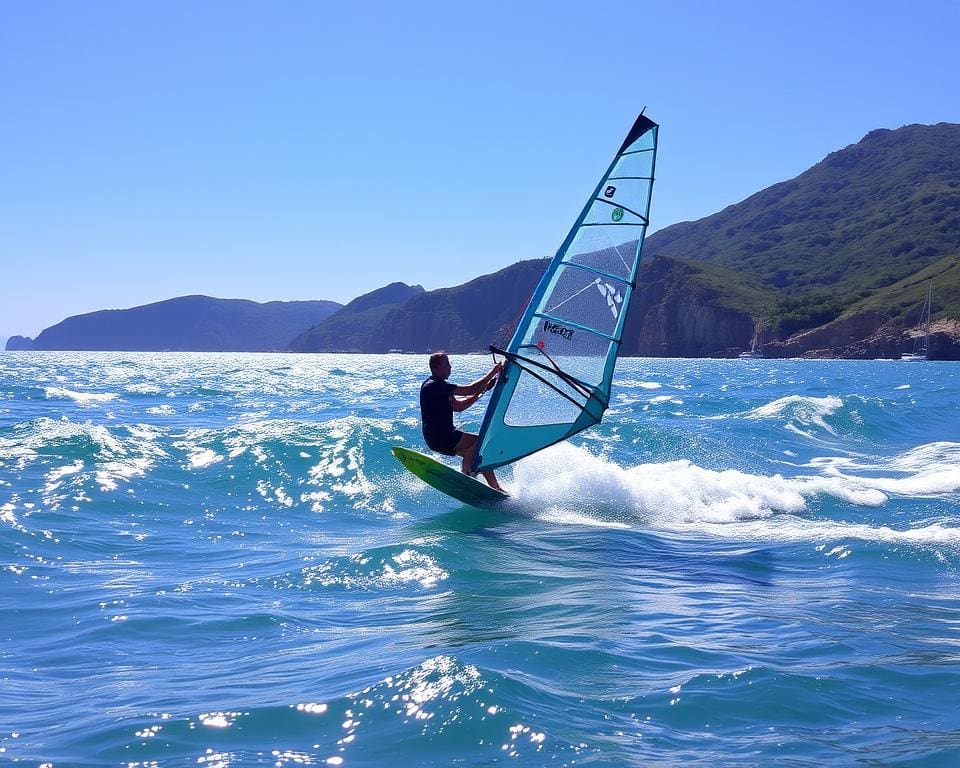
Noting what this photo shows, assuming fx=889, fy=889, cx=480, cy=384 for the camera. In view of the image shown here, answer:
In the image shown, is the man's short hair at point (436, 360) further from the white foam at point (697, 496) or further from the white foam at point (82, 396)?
the white foam at point (82, 396)

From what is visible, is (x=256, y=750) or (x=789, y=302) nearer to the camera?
(x=256, y=750)

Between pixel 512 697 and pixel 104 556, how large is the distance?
541 centimetres

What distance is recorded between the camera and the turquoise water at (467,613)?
398cm

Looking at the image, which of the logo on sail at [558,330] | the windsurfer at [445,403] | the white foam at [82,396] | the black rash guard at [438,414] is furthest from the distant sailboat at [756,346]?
the black rash guard at [438,414]

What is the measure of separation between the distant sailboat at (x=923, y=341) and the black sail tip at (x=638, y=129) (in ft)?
305

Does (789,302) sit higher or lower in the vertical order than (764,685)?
higher

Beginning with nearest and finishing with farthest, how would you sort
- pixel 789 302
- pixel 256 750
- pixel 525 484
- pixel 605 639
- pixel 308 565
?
pixel 256 750 → pixel 605 639 → pixel 308 565 → pixel 525 484 → pixel 789 302

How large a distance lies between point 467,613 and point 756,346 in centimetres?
11785

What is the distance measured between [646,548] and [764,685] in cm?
426

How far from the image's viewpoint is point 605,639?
17.6ft

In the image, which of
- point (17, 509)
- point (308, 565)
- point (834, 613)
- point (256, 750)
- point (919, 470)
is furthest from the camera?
point (919, 470)

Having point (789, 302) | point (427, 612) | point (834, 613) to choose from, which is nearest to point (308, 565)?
point (427, 612)

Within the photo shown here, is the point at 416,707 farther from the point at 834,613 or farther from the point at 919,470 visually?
the point at 919,470

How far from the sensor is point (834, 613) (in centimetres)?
603
